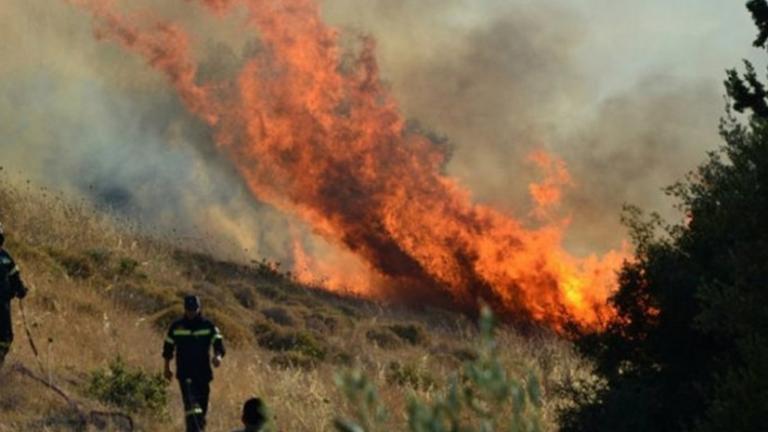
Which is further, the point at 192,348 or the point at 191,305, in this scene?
the point at 192,348

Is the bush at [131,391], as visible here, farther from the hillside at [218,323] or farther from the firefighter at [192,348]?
the firefighter at [192,348]

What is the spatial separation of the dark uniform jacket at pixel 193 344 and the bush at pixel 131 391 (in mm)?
2151

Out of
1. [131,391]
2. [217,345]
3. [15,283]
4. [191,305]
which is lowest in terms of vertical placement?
[131,391]

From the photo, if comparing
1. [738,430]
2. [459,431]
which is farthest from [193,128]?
[459,431]

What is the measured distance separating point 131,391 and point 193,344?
268 cm

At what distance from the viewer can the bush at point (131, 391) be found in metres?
15.1

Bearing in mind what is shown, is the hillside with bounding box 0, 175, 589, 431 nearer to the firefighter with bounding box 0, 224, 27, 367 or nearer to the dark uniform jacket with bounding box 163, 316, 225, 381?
the firefighter with bounding box 0, 224, 27, 367

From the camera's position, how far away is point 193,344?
13125 mm

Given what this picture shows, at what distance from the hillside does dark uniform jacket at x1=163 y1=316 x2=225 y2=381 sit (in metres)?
1.68

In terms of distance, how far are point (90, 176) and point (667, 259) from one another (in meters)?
42.1

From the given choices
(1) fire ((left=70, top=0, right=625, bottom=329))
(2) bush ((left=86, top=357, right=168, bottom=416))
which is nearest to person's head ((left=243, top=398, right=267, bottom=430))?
(2) bush ((left=86, top=357, right=168, bottom=416))

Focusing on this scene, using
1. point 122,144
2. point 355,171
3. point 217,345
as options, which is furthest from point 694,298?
point 122,144

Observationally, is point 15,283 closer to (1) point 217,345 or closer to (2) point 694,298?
(1) point 217,345

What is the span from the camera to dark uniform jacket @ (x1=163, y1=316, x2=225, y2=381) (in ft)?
43.1
